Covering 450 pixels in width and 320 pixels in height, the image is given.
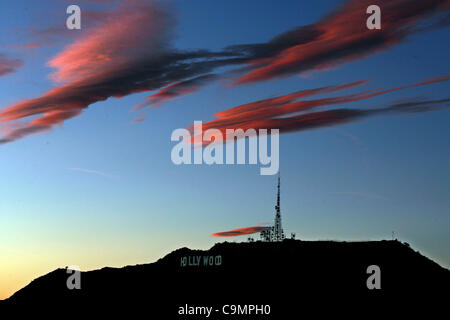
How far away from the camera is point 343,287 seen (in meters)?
198

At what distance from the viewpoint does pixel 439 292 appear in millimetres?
199875

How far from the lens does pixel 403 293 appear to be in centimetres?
19100
